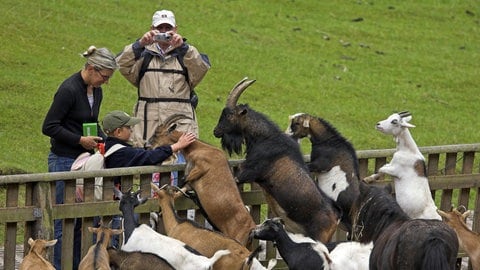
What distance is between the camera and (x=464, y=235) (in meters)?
13.7

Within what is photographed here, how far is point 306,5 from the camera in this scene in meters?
27.5

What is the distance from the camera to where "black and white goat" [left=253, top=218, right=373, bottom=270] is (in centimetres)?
1277

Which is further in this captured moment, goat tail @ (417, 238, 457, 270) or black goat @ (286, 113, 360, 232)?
black goat @ (286, 113, 360, 232)

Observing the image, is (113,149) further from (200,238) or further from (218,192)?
(200,238)

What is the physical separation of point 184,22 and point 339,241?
10.8 meters

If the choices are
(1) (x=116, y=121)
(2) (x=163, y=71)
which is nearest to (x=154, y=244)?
(1) (x=116, y=121)

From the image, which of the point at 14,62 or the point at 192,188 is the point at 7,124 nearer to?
the point at 14,62

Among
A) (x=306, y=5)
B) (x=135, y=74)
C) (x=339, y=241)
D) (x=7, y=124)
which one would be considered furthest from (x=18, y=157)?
(x=306, y=5)

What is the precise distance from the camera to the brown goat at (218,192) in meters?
13.4

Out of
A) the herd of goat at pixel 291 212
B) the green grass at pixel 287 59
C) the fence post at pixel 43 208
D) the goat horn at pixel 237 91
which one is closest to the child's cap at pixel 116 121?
the herd of goat at pixel 291 212

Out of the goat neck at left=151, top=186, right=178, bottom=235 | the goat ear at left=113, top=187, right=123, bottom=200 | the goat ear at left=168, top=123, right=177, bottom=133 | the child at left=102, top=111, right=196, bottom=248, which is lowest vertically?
the goat neck at left=151, top=186, right=178, bottom=235

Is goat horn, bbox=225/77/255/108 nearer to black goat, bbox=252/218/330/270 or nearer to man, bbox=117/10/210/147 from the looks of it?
man, bbox=117/10/210/147

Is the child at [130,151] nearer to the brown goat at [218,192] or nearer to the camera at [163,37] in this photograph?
the brown goat at [218,192]

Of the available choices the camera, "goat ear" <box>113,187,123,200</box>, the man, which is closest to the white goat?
the man
